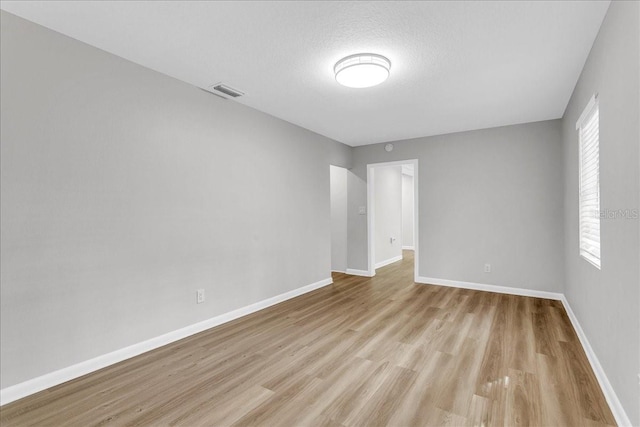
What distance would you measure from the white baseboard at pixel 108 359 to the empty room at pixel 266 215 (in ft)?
0.05

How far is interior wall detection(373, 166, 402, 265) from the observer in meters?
6.45

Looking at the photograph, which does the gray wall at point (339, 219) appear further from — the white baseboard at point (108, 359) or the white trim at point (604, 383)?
the white trim at point (604, 383)

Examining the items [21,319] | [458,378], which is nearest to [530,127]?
[458,378]

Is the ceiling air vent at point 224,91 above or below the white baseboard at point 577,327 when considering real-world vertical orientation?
above

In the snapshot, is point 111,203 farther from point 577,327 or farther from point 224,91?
point 577,327

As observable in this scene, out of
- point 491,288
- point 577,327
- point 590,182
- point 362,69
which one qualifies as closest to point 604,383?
point 577,327

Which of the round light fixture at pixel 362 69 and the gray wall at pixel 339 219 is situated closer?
the round light fixture at pixel 362 69

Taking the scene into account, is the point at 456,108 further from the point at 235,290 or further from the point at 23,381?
the point at 23,381

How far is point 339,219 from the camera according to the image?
6199mm

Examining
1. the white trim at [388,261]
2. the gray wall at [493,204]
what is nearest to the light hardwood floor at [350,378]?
the gray wall at [493,204]

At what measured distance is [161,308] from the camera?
2.80 metres

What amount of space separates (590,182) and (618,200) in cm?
105

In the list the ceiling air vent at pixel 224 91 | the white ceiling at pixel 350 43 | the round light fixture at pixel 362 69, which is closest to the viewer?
the white ceiling at pixel 350 43

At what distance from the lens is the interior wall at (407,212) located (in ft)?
31.5
